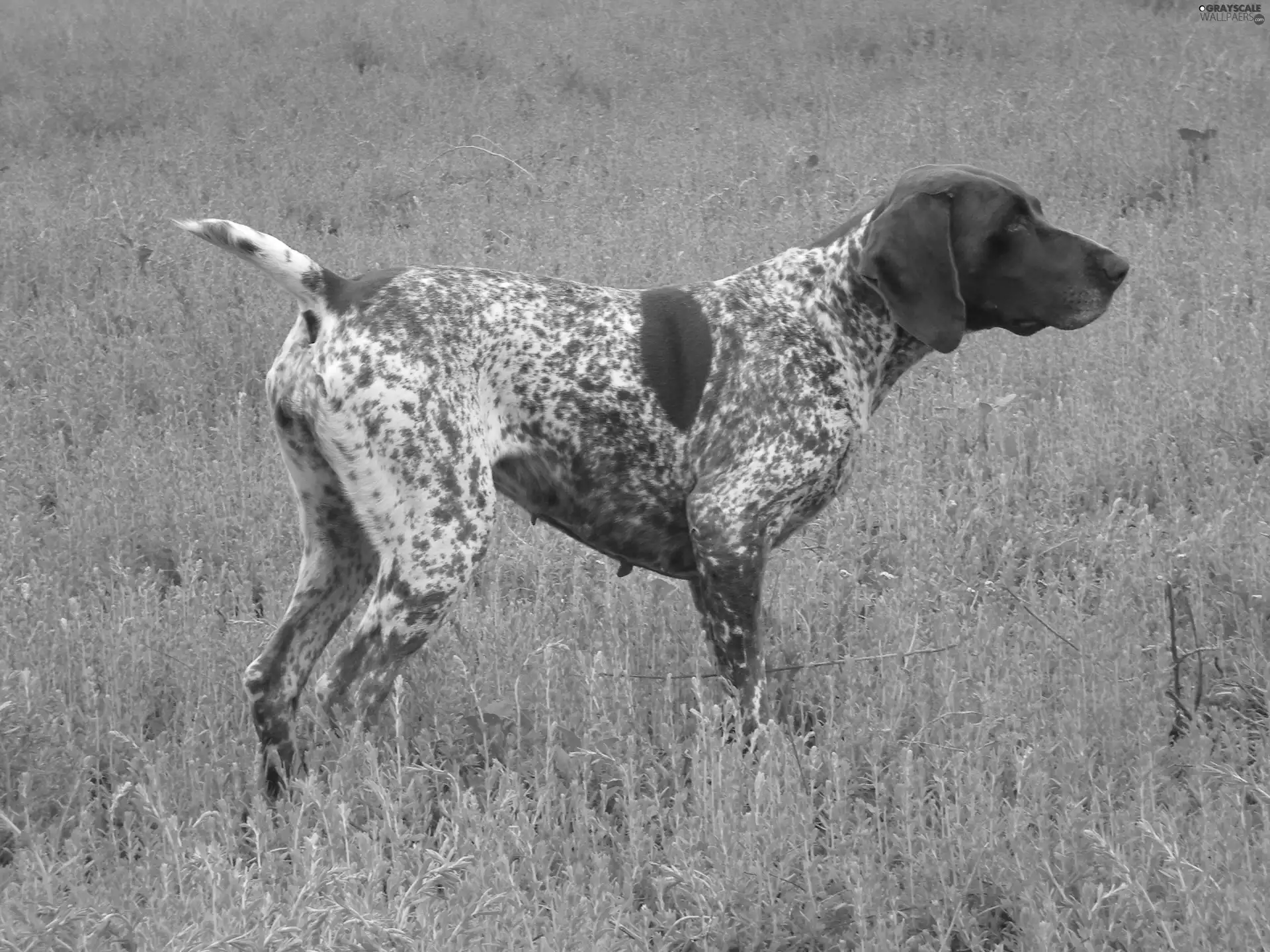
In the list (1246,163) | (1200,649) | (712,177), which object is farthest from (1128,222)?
(1200,649)

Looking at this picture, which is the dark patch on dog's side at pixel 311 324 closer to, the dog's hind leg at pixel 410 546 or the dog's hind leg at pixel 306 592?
the dog's hind leg at pixel 306 592

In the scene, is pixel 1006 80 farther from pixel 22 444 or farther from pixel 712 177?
pixel 22 444

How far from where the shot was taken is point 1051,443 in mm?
5516

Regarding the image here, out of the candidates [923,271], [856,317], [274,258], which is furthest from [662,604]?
[274,258]

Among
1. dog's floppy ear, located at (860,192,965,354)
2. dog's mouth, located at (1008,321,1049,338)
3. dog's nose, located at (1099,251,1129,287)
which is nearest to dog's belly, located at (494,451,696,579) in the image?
dog's floppy ear, located at (860,192,965,354)

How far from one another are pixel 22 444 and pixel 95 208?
11.3ft

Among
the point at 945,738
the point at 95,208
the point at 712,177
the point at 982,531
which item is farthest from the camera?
the point at 712,177

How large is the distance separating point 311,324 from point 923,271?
161 centimetres

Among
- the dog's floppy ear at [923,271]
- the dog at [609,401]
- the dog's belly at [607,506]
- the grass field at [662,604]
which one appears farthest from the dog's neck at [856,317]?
the grass field at [662,604]

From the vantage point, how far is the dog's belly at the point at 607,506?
3.74 metres

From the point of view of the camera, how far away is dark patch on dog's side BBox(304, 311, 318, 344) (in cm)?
354

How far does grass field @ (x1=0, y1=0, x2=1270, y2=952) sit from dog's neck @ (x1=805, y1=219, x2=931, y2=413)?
793mm

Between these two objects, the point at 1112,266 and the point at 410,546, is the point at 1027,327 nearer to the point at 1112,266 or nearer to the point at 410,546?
the point at 1112,266

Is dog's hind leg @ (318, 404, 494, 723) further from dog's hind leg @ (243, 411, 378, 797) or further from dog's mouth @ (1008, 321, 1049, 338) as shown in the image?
dog's mouth @ (1008, 321, 1049, 338)
